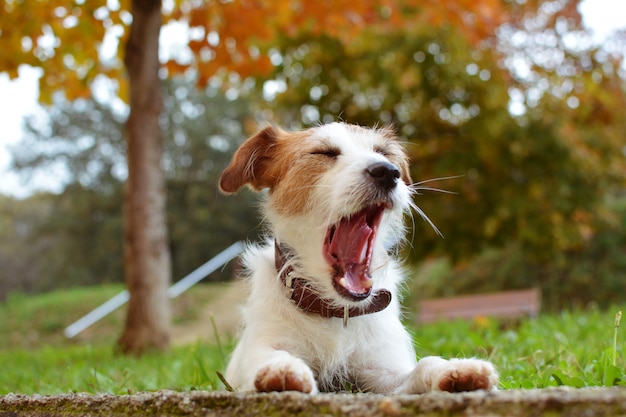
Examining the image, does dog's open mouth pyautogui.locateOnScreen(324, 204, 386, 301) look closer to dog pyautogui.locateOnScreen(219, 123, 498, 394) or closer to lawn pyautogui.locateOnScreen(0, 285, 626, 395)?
dog pyautogui.locateOnScreen(219, 123, 498, 394)

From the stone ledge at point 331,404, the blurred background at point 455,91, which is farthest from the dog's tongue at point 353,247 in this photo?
the blurred background at point 455,91

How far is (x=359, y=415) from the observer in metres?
1.44

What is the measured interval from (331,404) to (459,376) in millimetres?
518

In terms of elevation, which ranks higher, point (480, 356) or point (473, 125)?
point (473, 125)

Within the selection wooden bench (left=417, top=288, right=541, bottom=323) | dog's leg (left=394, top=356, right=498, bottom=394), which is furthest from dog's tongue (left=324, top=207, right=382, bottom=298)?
wooden bench (left=417, top=288, right=541, bottom=323)

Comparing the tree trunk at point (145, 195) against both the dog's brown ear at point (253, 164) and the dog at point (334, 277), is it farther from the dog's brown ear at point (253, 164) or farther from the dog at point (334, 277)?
the dog at point (334, 277)

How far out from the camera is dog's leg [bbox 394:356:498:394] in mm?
1788

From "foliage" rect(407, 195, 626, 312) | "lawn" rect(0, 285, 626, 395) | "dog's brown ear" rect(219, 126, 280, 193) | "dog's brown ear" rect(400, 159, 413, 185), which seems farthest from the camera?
"foliage" rect(407, 195, 626, 312)

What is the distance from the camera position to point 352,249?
8.10ft

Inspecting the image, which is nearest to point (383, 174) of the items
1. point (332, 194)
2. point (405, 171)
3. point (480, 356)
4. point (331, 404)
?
point (332, 194)

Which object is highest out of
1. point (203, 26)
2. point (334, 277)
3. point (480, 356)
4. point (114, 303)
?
point (203, 26)

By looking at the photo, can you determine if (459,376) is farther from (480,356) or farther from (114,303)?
(114,303)

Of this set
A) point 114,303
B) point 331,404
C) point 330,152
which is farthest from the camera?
point 114,303

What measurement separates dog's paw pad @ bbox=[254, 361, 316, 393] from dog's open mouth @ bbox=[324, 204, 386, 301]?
522mm
